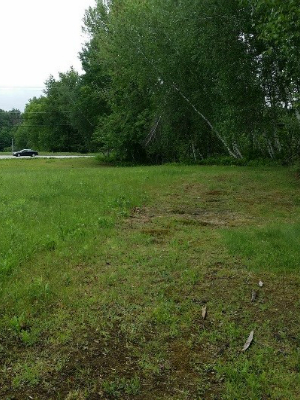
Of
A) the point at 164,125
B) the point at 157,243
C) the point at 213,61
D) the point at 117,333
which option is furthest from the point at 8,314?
the point at 164,125

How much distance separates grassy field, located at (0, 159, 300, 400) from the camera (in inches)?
103

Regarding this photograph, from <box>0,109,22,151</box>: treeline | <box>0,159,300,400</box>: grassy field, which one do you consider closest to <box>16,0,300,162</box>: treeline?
<box>0,159,300,400</box>: grassy field

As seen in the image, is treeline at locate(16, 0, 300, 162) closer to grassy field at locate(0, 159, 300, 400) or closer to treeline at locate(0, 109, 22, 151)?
grassy field at locate(0, 159, 300, 400)

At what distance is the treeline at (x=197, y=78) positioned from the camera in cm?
1185

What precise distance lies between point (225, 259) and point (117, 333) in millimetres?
1920

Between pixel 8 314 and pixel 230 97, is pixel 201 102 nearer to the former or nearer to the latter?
pixel 230 97

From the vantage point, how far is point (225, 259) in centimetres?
463

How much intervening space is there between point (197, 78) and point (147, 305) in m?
14.1

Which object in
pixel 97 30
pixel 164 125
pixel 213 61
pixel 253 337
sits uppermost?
pixel 97 30

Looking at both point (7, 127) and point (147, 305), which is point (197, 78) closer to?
point (147, 305)

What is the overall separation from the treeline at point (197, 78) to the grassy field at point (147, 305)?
4022 mm

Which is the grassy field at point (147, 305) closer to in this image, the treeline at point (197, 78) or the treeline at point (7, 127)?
the treeline at point (197, 78)

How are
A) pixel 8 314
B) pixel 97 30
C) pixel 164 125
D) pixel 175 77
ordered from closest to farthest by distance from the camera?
pixel 8 314
pixel 175 77
pixel 164 125
pixel 97 30

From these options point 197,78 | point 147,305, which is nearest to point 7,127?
point 197,78
